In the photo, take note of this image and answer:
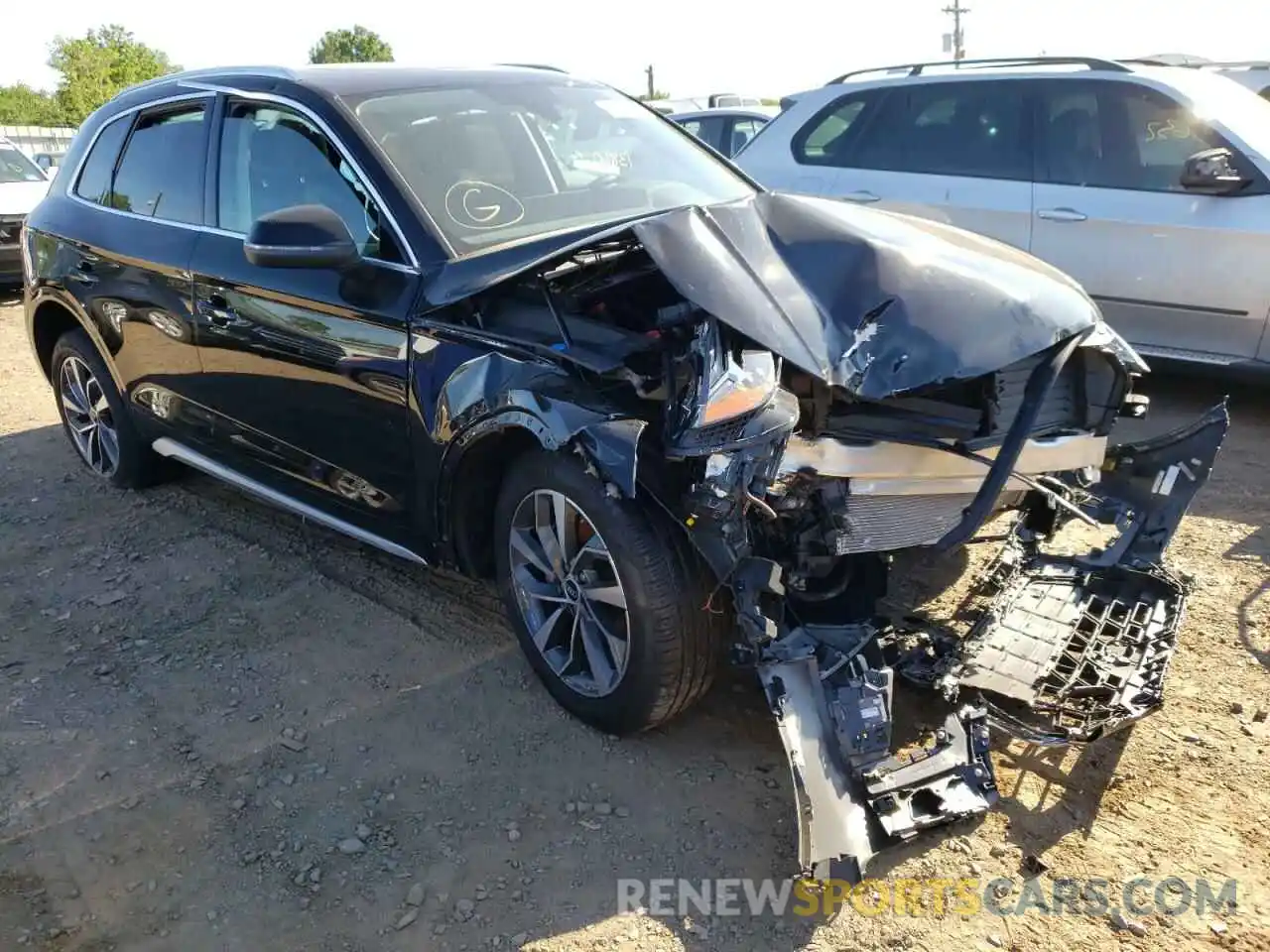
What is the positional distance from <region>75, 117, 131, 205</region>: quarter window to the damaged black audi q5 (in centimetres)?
90

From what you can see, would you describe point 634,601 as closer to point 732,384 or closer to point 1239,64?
point 732,384

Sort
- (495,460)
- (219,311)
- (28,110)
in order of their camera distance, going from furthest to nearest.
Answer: (28,110)
(219,311)
(495,460)

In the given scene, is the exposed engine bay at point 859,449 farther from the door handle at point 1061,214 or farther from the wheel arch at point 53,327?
the door handle at point 1061,214

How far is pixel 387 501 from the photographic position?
344cm

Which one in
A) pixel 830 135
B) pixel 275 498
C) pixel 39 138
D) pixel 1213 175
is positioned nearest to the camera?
pixel 275 498

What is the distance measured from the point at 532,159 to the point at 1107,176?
11.6 ft

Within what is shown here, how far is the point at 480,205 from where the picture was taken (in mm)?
3404

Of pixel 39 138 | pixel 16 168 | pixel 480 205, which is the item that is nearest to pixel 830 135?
pixel 480 205

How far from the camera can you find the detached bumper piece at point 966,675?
2365 millimetres

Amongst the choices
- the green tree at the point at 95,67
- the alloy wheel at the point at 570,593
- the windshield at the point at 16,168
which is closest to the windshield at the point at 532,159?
the alloy wheel at the point at 570,593

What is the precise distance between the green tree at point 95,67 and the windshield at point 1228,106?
4309 centimetres

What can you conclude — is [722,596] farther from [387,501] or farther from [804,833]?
[387,501]

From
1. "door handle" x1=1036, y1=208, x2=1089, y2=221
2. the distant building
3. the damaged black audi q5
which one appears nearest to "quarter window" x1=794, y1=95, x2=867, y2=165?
"door handle" x1=1036, y1=208, x2=1089, y2=221

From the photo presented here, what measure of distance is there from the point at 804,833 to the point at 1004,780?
2.55 feet
